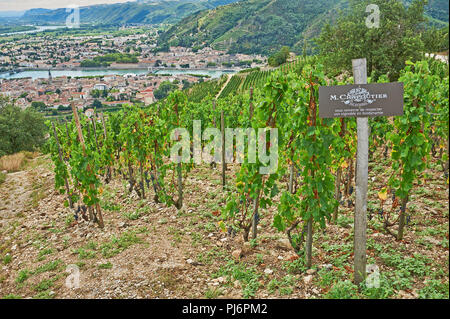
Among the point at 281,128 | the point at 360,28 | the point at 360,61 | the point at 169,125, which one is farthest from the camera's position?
the point at 360,28

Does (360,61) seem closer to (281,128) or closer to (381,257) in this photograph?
(281,128)

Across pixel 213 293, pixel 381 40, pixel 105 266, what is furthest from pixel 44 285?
pixel 381 40

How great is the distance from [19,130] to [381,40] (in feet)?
84.3

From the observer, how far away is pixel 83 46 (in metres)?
A: 141

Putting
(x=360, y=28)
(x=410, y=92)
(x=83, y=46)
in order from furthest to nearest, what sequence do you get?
(x=83, y=46) < (x=360, y=28) < (x=410, y=92)

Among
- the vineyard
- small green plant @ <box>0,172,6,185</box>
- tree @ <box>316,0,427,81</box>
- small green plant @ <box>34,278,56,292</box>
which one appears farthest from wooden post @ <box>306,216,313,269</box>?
tree @ <box>316,0,427,81</box>

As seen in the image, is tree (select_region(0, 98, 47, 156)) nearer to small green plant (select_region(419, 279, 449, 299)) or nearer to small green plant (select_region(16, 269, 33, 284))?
small green plant (select_region(16, 269, 33, 284))

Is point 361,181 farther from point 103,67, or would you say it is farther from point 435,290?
point 103,67

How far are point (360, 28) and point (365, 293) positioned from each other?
17.6m

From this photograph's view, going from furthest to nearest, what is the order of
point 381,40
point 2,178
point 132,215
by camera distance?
point 381,40 < point 2,178 < point 132,215

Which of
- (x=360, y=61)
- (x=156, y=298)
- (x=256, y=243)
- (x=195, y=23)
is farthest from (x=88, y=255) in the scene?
(x=195, y=23)

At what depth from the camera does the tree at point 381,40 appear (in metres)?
16.3

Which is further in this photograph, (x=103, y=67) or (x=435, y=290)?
(x=103, y=67)

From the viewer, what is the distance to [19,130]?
2289cm
